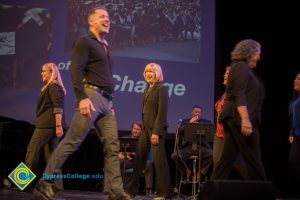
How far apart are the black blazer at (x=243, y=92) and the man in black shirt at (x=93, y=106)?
1.07 meters

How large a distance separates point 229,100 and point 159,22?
499cm

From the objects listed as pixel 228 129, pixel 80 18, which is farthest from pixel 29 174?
pixel 80 18

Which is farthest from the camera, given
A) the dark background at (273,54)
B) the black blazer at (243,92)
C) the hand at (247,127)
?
the dark background at (273,54)

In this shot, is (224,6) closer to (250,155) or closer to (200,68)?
(200,68)

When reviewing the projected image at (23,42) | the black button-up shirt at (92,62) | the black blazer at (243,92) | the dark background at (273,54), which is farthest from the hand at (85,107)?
the dark background at (273,54)

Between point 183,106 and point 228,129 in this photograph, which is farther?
point 183,106

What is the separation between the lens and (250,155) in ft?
13.7

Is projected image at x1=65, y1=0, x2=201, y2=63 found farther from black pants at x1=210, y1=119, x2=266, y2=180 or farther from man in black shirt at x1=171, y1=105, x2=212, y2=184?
black pants at x1=210, y1=119, x2=266, y2=180

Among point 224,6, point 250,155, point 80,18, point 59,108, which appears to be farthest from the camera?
point 224,6

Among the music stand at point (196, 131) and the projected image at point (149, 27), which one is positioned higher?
the projected image at point (149, 27)

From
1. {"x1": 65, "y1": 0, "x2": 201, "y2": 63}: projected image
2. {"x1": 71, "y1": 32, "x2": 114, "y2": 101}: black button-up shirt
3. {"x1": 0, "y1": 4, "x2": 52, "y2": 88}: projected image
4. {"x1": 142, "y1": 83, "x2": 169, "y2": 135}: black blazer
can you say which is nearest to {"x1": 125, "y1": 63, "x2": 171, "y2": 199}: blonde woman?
{"x1": 142, "y1": 83, "x2": 169, "y2": 135}: black blazer

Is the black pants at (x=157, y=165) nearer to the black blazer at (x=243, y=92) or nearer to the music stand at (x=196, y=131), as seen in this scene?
the music stand at (x=196, y=131)

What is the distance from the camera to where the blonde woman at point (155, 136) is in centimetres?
580

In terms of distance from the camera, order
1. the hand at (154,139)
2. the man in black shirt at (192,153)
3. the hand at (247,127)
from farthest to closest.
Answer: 1. the man in black shirt at (192,153)
2. the hand at (154,139)
3. the hand at (247,127)
